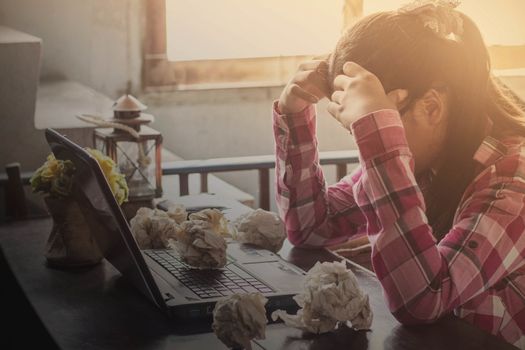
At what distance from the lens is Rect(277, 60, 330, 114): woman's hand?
1690 mm

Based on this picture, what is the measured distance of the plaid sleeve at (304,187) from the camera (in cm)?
180

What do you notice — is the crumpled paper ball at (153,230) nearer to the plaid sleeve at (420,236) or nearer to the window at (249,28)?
the plaid sleeve at (420,236)

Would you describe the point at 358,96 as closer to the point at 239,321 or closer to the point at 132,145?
the point at 239,321

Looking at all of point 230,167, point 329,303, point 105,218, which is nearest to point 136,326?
point 105,218

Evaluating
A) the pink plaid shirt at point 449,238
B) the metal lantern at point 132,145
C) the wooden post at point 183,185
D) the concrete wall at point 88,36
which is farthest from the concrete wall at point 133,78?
the pink plaid shirt at point 449,238

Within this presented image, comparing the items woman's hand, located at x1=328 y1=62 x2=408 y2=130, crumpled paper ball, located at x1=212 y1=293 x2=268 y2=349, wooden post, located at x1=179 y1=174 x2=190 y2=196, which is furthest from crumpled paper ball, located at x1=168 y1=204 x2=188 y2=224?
wooden post, located at x1=179 y1=174 x2=190 y2=196

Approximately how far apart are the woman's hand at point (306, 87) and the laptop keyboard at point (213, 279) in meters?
0.39

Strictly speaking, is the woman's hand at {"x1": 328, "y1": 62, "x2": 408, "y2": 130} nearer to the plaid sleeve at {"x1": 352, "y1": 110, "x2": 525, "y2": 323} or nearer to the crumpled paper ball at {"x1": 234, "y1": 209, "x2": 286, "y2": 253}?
the plaid sleeve at {"x1": 352, "y1": 110, "x2": 525, "y2": 323}

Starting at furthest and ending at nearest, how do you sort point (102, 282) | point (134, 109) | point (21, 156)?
point (21, 156) < point (134, 109) < point (102, 282)

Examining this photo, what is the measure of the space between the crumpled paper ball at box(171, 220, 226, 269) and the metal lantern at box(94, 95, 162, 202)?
2.06ft

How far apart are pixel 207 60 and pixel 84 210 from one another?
2.55 m

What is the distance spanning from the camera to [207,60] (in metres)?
4.05

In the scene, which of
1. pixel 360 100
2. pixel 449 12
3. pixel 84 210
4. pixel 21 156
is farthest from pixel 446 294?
pixel 21 156

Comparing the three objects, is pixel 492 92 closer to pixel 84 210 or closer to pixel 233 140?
pixel 84 210
